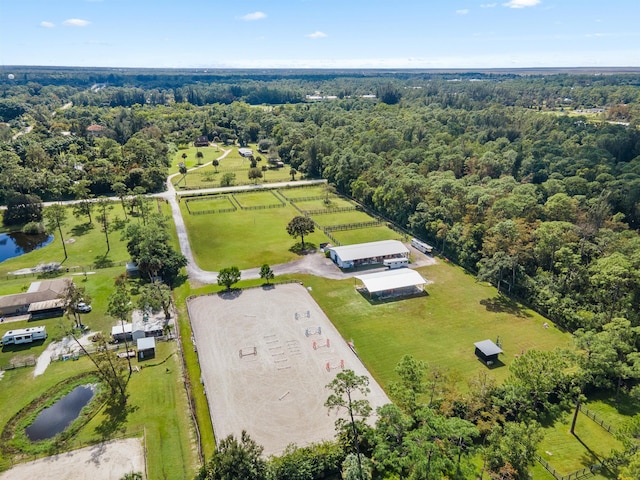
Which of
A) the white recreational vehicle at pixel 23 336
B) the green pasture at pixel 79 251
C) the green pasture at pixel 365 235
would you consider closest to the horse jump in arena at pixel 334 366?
the white recreational vehicle at pixel 23 336

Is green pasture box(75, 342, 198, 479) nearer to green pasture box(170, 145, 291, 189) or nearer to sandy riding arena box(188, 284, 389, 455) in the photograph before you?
sandy riding arena box(188, 284, 389, 455)

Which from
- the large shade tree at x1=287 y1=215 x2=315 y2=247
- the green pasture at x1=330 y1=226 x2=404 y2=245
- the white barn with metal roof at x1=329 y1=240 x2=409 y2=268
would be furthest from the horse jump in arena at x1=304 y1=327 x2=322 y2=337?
the green pasture at x1=330 y1=226 x2=404 y2=245

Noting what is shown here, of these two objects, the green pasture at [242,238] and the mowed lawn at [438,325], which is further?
the green pasture at [242,238]

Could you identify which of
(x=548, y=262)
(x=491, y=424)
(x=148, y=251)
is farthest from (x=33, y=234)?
(x=548, y=262)

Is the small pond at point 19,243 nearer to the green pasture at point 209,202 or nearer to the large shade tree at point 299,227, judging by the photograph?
the green pasture at point 209,202

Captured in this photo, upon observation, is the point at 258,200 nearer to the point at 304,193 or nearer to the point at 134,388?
the point at 304,193

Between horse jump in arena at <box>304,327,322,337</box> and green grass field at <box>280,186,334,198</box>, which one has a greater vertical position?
green grass field at <box>280,186,334,198</box>
